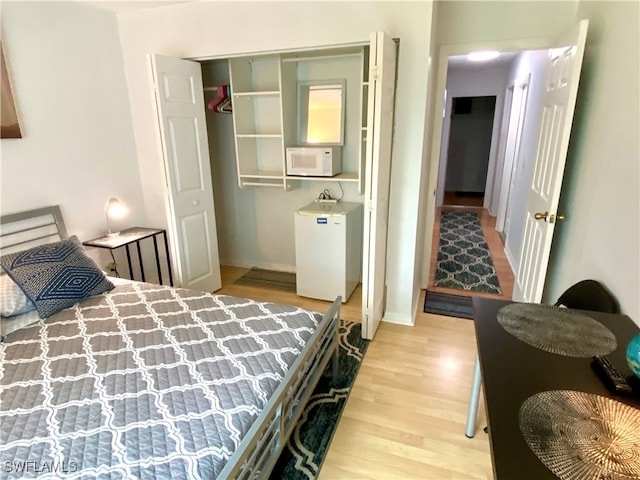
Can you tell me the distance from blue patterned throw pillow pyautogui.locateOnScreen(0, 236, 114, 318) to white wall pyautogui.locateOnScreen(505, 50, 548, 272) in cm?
368

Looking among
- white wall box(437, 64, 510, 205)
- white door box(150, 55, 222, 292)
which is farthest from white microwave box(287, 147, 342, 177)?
white wall box(437, 64, 510, 205)

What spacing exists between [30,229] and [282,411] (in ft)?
7.31

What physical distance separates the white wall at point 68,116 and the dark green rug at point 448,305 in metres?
2.87

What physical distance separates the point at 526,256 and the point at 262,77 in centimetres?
283

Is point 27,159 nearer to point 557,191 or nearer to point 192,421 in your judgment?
point 192,421

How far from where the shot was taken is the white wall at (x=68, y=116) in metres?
2.35

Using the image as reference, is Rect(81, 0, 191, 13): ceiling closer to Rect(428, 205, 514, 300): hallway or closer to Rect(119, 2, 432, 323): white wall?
Rect(119, 2, 432, 323): white wall

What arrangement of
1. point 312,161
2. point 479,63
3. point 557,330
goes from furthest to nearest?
point 479,63 < point 312,161 < point 557,330

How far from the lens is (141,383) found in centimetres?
147

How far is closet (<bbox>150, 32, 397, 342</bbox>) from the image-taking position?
2457mm

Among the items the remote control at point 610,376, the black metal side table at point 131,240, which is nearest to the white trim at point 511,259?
the remote control at point 610,376

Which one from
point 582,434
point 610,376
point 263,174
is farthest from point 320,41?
point 582,434

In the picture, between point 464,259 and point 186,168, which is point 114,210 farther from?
point 464,259

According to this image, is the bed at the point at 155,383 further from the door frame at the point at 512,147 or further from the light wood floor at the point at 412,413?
the door frame at the point at 512,147
